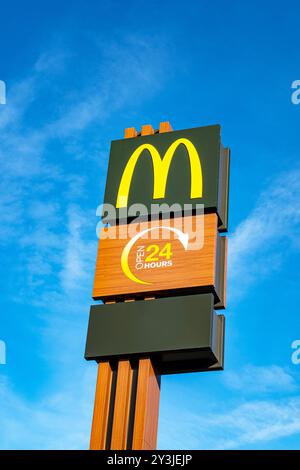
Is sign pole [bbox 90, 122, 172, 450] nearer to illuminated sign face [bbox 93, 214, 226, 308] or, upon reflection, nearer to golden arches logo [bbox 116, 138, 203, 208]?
illuminated sign face [bbox 93, 214, 226, 308]

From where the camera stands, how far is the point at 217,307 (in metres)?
21.5

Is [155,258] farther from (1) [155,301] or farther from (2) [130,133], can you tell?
(2) [130,133]

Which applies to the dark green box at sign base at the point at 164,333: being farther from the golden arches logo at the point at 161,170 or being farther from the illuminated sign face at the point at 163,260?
the golden arches logo at the point at 161,170

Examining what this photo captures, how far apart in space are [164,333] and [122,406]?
199 centimetres

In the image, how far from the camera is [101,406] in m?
20.4

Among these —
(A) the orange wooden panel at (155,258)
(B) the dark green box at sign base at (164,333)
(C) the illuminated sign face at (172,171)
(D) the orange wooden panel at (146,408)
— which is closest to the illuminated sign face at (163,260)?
(A) the orange wooden panel at (155,258)

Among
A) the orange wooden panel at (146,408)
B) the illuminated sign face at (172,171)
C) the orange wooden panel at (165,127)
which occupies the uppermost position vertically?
the orange wooden panel at (165,127)

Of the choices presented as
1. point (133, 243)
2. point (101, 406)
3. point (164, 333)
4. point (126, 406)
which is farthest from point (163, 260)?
point (101, 406)

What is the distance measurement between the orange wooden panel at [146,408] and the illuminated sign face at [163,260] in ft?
6.80

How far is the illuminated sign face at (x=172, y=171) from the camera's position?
73.7ft
